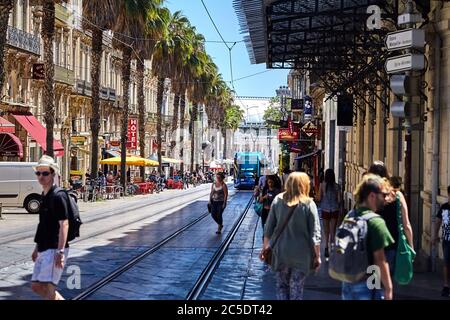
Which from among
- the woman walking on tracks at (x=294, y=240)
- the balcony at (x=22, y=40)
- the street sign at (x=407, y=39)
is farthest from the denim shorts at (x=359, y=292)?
the balcony at (x=22, y=40)

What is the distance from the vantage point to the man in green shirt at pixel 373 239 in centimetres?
786

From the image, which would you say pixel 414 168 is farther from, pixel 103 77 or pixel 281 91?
pixel 281 91

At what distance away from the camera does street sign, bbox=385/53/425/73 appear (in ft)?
48.6

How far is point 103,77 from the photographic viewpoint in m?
72.2

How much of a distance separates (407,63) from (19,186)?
20975mm

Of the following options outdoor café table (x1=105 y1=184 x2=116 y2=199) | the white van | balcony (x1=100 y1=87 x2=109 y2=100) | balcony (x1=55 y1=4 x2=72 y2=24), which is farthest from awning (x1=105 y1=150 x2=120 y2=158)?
the white van

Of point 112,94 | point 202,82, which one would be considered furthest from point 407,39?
point 202,82

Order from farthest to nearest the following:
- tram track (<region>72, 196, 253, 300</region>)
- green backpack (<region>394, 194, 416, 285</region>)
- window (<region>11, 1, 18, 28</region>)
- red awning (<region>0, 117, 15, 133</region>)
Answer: window (<region>11, 1, 18, 28</region>)
red awning (<region>0, 117, 15, 133</region>)
tram track (<region>72, 196, 253, 300</region>)
green backpack (<region>394, 194, 416, 285</region>)

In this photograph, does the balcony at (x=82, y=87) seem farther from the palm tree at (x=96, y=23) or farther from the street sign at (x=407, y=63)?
the street sign at (x=407, y=63)

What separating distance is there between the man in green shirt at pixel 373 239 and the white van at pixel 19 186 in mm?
25466

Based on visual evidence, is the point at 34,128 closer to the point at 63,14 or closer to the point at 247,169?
the point at 63,14

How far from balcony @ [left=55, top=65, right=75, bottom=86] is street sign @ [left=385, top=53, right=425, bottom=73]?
42.8 meters

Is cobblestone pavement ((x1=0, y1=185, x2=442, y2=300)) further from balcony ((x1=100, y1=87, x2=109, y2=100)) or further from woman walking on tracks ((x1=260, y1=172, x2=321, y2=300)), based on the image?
balcony ((x1=100, y1=87, x2=109, y2=100))
